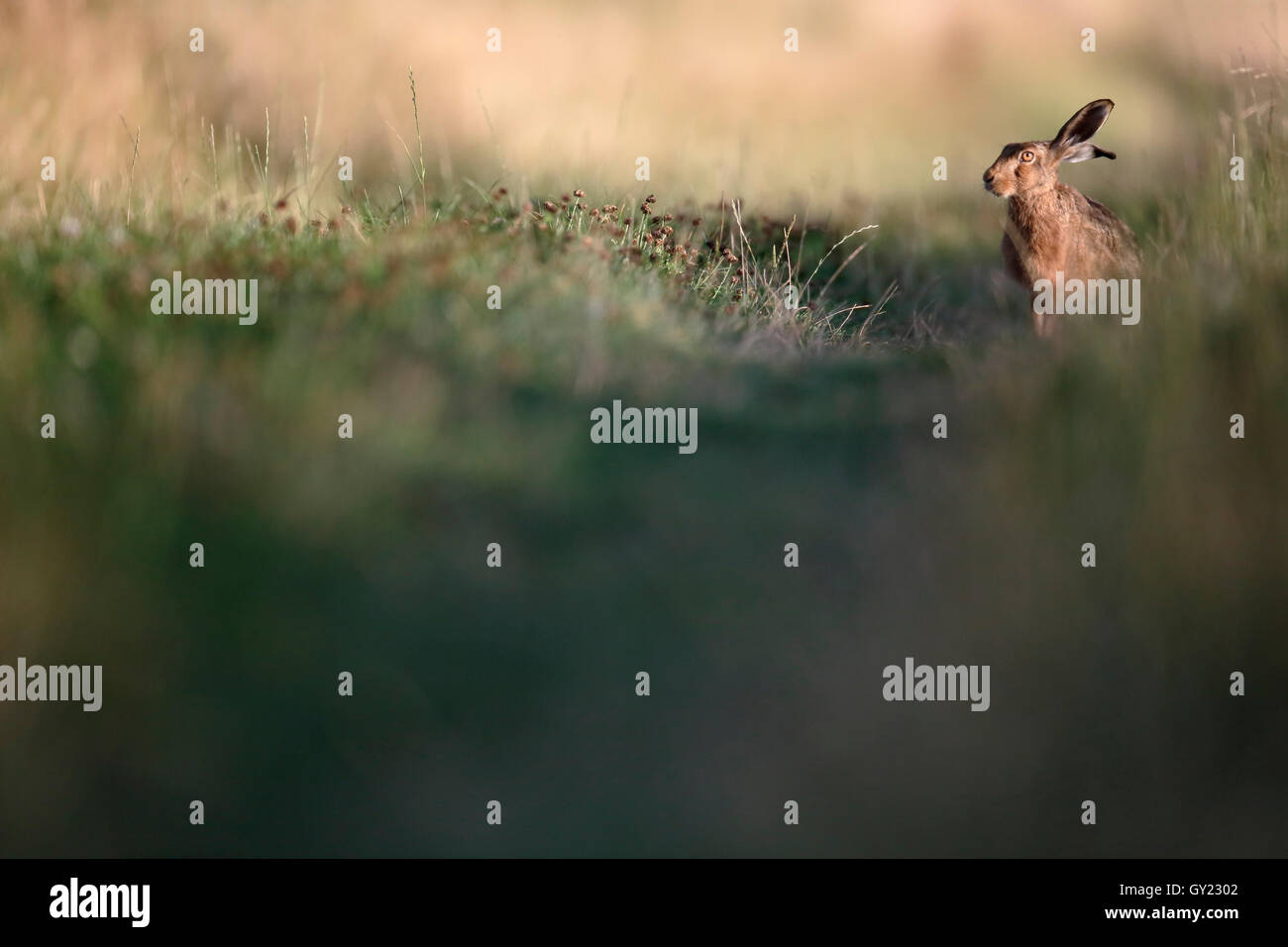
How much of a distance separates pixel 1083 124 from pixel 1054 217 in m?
0.58

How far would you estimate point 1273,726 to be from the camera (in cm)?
461

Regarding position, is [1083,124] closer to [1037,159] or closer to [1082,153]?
[1082,153]

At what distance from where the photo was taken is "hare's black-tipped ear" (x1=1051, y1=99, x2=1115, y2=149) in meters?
7.02

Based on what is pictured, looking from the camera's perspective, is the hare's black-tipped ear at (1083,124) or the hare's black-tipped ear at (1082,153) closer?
the hare's black-tipped ear at (1083,124)

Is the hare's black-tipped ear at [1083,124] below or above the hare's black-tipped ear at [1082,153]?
above

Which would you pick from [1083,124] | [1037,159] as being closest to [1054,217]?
[1037,159]

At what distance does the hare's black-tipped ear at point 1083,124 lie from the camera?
7020 millimetres

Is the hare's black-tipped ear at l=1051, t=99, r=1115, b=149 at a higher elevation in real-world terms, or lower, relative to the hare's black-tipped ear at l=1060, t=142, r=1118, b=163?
higher

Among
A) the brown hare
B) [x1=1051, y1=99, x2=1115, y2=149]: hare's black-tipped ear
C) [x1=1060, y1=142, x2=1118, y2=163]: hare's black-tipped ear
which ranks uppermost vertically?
[x1=1051, y1=99, x2=1115, y2=149]: hare's black-tipped ear

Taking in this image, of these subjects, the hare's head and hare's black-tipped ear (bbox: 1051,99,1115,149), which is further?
the hare's head

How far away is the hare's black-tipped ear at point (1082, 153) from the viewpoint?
7.19 m

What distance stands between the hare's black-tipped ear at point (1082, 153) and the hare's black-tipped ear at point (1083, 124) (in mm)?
38

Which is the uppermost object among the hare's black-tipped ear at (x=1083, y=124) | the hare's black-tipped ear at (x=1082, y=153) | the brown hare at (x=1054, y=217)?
the hare's black-tipped ear at (x=1083, y=124)

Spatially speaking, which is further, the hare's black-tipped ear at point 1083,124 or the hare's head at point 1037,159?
the hare's head at point 1037,159
